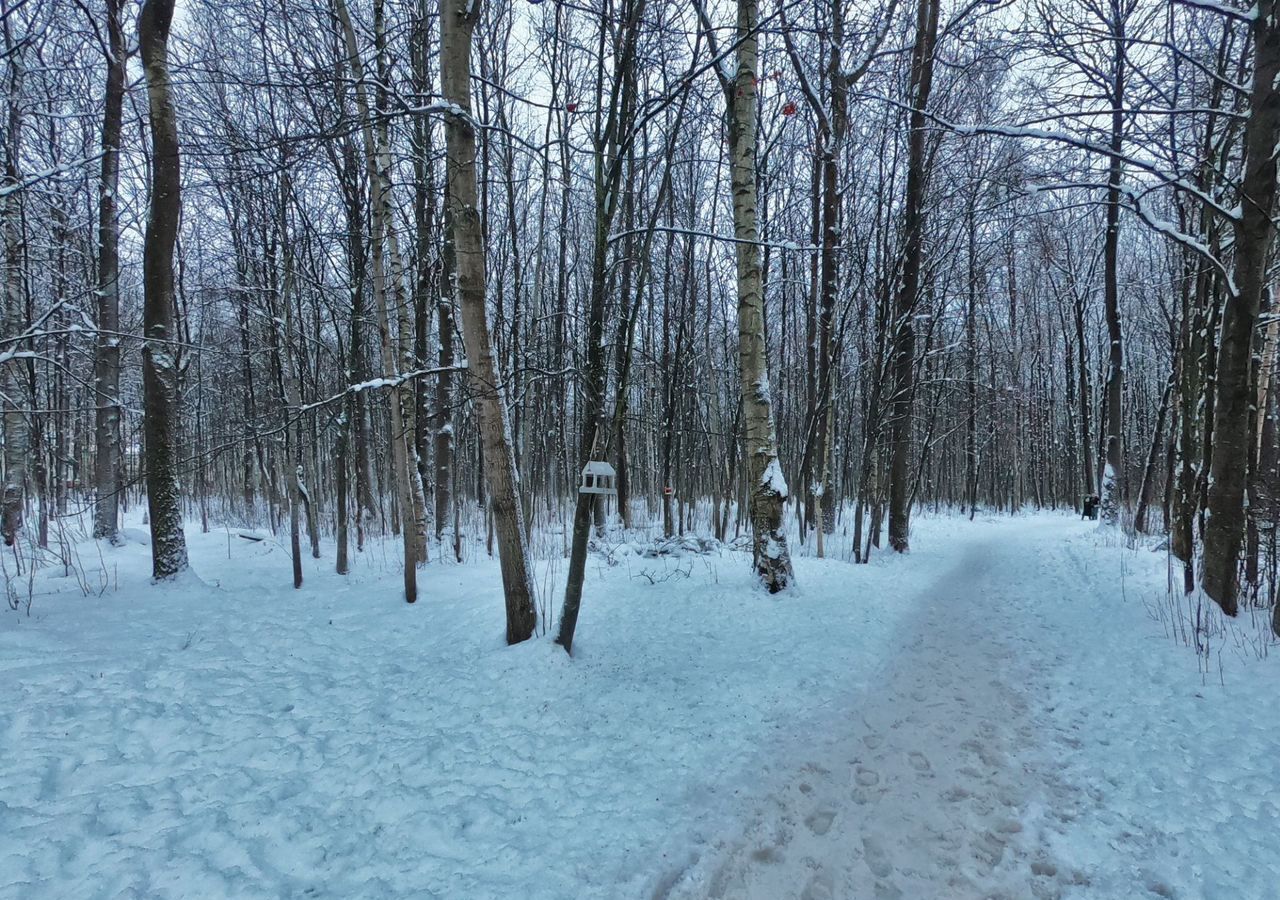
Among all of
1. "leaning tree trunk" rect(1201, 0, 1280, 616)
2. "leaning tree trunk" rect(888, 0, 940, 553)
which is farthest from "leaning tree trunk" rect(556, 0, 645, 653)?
"leaning tree trunk" rect(888, 0, 940, 553)

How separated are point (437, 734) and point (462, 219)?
3.83 meters

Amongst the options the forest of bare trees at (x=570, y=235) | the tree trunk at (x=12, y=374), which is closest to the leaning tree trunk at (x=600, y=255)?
the forest of bare trees at (x=570, y=235)

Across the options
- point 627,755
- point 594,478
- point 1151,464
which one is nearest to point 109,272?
point 594,478

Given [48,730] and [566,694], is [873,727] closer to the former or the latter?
[566,694]

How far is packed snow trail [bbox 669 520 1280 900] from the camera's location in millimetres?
2307

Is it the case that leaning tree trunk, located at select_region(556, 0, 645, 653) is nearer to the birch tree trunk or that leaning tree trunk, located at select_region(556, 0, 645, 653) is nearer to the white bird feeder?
the white bird feeder

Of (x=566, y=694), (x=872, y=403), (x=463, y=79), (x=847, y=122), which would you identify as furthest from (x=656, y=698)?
(x=847, y=122)

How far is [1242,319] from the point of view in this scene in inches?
197

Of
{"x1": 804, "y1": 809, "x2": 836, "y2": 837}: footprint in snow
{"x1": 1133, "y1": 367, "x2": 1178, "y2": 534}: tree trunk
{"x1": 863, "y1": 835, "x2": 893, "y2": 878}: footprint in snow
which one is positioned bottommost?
{"x1": 804, "y1": 809, "x2": 836, "y2": 837}: footprint in snow

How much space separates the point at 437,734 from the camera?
356 centimetres

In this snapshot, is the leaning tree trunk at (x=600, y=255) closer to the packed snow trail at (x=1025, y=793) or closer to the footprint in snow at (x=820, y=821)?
the packed snow trail at (x=1025, y=793)

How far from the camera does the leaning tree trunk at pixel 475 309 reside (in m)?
4.44

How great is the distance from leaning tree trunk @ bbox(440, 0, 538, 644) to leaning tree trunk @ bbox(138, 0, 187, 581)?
3.87 meters

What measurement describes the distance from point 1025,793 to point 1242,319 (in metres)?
5.01
